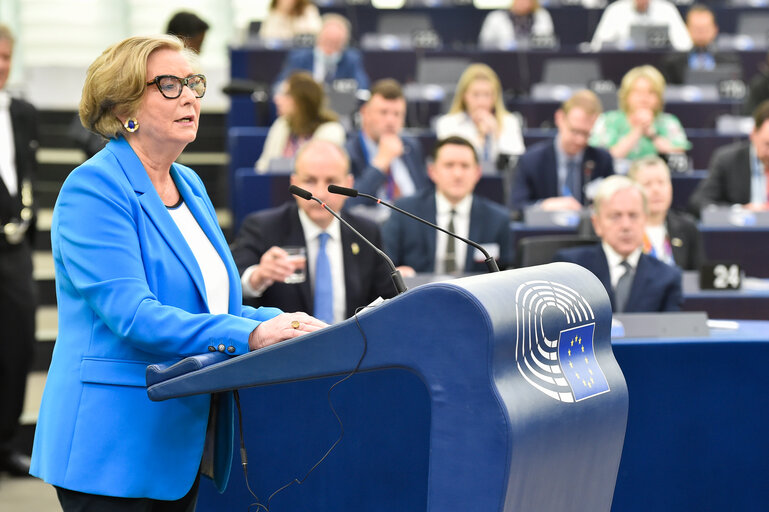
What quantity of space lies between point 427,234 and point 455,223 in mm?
196

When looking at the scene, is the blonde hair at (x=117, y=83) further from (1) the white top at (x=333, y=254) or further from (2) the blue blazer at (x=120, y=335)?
(1) the white top at (x=333, y=254)

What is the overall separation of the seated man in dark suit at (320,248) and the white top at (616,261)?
815mm

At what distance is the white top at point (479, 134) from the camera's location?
693 cm

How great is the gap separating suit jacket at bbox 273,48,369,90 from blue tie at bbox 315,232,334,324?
486cm

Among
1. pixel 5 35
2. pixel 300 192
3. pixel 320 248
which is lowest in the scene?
pixel 320 248

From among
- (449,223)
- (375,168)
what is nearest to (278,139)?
(375,168)

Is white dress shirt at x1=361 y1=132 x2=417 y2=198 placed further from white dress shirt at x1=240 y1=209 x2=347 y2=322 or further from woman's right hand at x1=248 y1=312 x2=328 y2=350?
woman's right hand at x1=248 y1=312 x2=328 y2=350

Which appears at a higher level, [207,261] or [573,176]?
[207,261]

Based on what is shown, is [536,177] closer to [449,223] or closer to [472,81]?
[472,81]

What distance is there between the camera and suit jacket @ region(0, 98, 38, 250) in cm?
417

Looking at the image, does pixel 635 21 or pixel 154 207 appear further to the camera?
pixel 635 21

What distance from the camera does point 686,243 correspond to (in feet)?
16.1

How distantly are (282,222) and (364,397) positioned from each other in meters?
1.32

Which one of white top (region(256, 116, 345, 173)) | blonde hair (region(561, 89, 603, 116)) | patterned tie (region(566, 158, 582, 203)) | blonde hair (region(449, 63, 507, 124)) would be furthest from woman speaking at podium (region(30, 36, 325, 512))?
blonde hair (region(449, 63, 507, 124))
